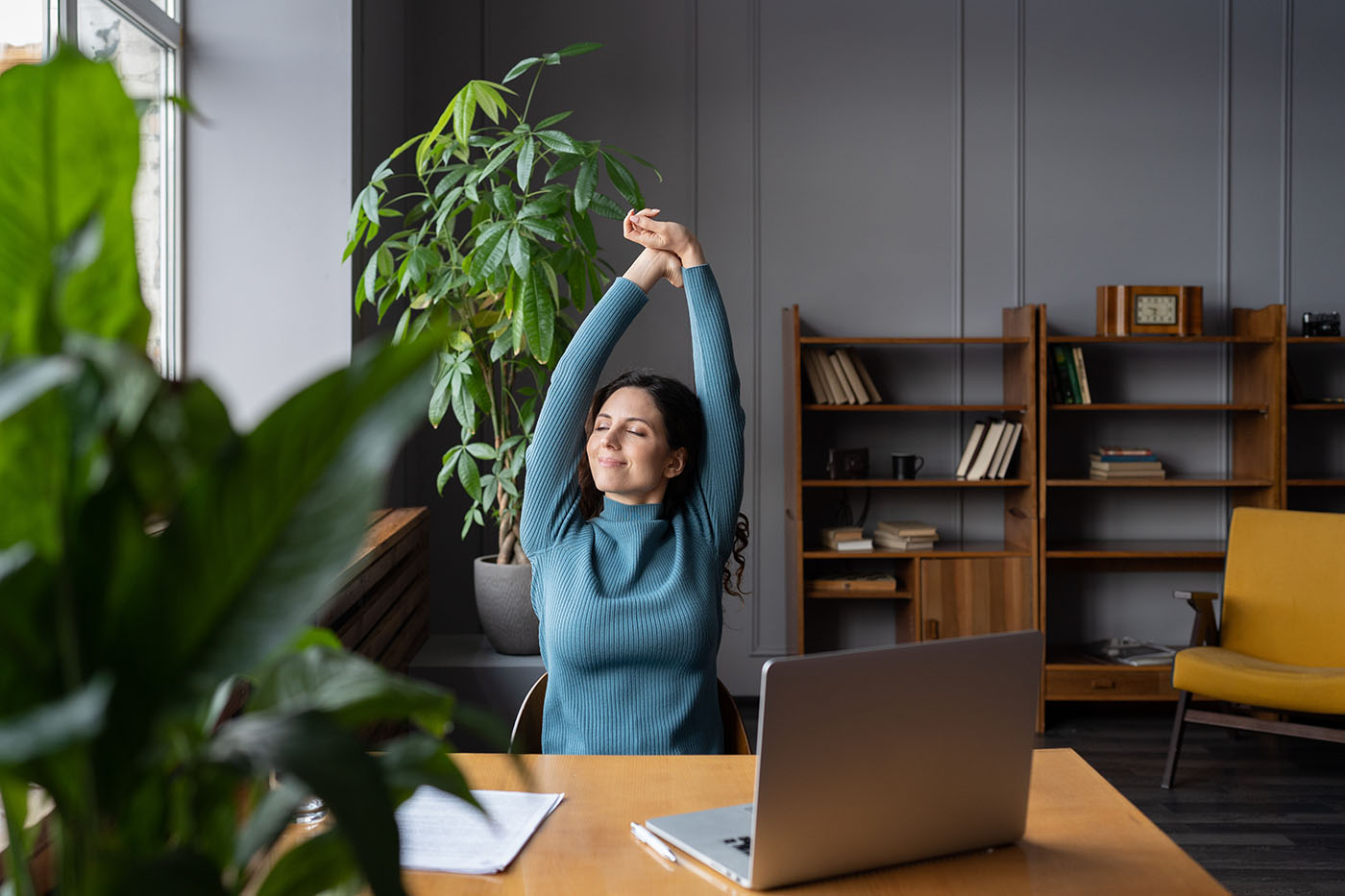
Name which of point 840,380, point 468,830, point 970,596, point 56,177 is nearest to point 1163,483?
point 970,596

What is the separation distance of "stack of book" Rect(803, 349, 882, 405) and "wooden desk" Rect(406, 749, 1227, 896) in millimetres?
3082

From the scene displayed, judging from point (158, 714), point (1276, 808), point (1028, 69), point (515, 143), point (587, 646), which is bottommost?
point (1276, 808)

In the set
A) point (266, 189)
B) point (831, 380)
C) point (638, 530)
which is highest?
point (266, 189)

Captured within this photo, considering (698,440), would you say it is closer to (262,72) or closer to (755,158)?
(262,72)

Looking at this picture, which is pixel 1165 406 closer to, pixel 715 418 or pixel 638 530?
pixel 715 418

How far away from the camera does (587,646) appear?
1897 millimetres

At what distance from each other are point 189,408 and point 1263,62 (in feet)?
18.4

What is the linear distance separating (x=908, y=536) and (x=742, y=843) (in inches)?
134

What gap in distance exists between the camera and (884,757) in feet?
3.75

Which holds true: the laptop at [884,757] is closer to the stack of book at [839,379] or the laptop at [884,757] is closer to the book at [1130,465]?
the stack of book at [839,379]

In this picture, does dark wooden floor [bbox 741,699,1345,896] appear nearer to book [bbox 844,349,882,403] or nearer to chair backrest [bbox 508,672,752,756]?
book [bbox 844,349,882,403]

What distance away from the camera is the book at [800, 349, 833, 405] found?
4602 millimetres

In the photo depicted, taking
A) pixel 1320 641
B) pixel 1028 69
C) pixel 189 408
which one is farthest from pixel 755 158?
pixel 189 408

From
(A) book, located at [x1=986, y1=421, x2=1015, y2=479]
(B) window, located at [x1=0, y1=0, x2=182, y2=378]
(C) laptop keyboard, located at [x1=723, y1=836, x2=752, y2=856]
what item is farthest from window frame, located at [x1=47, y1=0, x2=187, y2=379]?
(A) book, located at [x1=986, y1=421, x2=1015, y2=479]
